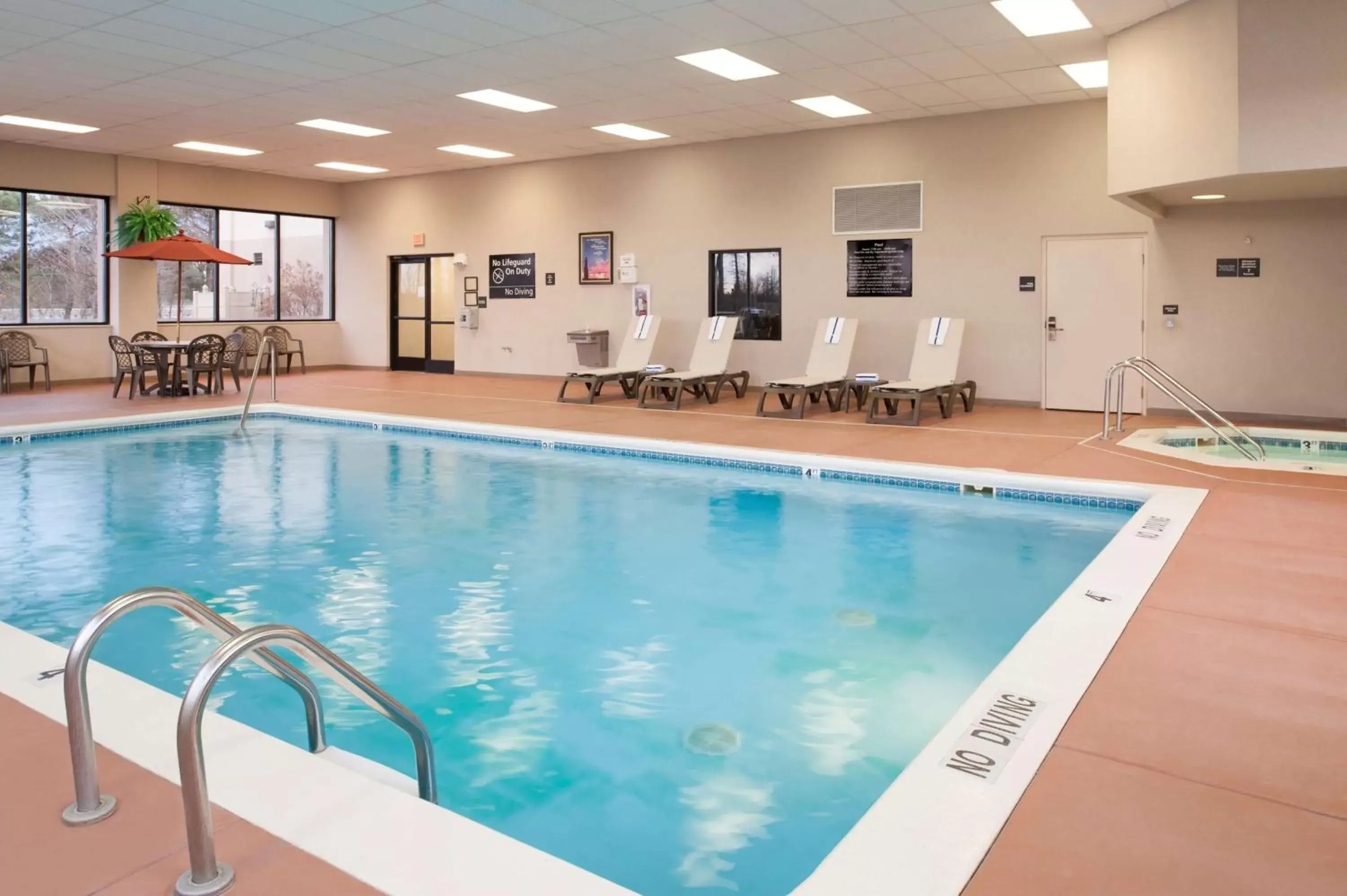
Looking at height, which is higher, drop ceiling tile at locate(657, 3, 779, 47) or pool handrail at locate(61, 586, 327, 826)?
drop ceiling tile at locate(657, 3, 779, 47)

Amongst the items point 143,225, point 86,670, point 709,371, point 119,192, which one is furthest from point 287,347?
point 86,670

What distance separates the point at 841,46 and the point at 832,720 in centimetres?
653

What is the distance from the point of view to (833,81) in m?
9.44

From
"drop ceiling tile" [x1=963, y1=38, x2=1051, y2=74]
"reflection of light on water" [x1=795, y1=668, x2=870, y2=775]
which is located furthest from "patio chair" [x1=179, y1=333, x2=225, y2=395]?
"reflection of light on water" [x1=795, y1=668, x2=870, y2=775]

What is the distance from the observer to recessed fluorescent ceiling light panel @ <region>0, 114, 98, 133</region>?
446 inches

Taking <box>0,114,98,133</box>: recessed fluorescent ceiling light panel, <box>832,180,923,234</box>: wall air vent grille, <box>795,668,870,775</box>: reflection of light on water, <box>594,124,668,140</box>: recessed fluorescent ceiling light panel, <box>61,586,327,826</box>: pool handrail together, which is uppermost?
<box>594,124,668,140</box>: recessed fluorescent ceiling light panel

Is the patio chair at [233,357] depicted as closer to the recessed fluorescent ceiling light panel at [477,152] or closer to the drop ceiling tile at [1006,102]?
the recessed fluorescent ceiling light panel at [477,152]

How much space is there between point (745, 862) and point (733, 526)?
3595 mm

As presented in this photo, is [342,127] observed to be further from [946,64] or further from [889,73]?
[946,64]

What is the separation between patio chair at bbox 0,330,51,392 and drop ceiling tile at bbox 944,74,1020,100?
37.0 ft

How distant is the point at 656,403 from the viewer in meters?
11.4

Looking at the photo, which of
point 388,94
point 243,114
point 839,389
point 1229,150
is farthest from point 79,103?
point 1229,150

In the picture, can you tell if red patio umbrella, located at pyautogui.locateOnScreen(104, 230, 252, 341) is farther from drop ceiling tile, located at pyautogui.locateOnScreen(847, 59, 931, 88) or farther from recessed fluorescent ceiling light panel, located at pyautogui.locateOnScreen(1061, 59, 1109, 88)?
recessed fluorescent ceiling light panel, located at pyautogui.locateOnScreen(1061, 59, 1109, 88)

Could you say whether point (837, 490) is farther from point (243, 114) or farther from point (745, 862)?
point (243, 114)
